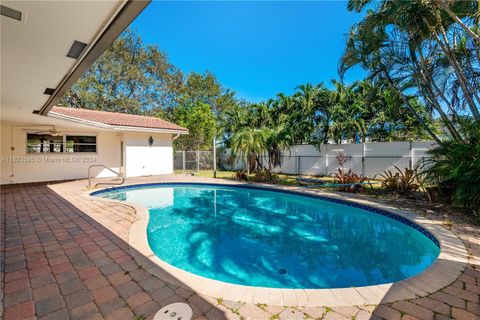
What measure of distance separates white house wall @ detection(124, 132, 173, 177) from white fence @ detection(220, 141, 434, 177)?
709cm

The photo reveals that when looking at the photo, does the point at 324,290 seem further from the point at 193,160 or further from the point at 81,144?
the point at 193,160

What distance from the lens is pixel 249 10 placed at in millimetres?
9711

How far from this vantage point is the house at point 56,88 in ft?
7.95

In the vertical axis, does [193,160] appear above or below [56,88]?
below

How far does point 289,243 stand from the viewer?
16.7ft

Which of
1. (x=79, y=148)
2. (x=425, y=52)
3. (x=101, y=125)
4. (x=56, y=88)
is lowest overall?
(x=79, y=148)

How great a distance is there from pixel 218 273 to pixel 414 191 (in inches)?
304

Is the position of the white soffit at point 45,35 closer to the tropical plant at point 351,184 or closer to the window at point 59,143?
the window at point 59,143

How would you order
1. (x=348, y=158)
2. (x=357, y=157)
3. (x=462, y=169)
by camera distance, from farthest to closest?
(x=348, y=158), (x=357, y=157), (x=462, y=169)

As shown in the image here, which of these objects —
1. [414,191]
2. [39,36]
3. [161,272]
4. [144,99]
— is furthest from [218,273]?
[144,99]

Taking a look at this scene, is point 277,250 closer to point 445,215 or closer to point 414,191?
point 445,215

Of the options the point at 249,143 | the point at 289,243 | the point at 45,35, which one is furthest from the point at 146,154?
the point at 45,35

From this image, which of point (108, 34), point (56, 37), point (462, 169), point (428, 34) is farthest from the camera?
point (428, 34)

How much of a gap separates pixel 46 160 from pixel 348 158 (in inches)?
644
